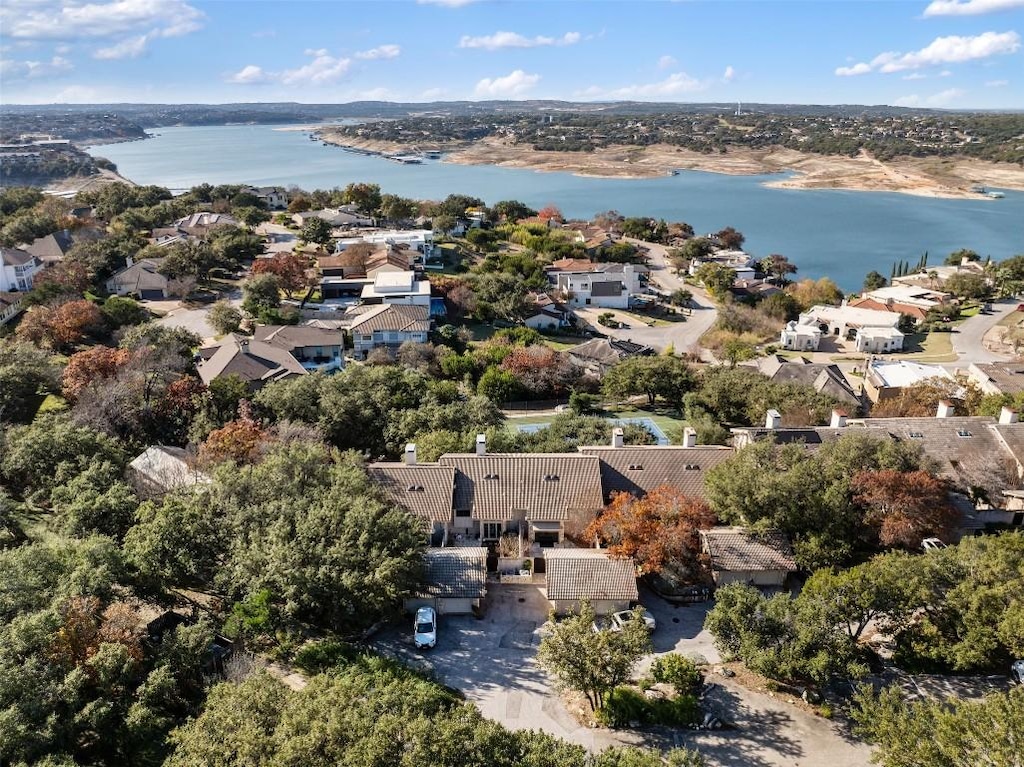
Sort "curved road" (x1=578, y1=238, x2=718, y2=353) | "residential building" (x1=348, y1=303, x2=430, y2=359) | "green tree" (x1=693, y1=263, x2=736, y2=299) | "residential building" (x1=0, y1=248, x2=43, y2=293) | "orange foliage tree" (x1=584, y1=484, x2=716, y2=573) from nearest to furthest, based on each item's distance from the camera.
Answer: "orange foliage tree" (x1=584, y1=484, x2=716, y2=573) → "residential building" (x1=348, y1=303, x2=430, y2=359) → "residential building" (x1=0, y1=248, x2=43, y2=293) → "curved road" (x1=578, y1=238, x2=718, y2=353) → "green tree" (x1=693, y1=263, x2=736, y2=299)

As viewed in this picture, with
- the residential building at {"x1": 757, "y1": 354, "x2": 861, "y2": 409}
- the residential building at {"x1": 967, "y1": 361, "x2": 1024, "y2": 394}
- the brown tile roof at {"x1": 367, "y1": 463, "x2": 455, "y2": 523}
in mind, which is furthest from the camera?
the residential building at {"x1": 967, "y1": 361, "x2": 1024, "y2": 394}

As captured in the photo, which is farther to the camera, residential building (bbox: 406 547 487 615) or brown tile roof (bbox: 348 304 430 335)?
brown tile roof (bbox: 348 304 430 335)

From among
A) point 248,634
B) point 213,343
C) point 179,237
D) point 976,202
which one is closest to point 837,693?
point 248,634

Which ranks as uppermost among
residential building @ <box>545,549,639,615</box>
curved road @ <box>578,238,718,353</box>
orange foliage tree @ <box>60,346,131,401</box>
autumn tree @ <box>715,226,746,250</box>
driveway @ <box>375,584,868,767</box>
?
autumn tree @ <box>715,226,746,250</box>

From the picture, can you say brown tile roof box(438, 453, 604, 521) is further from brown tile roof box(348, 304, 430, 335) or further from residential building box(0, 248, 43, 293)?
residential building box(0, 248, 43, 293)

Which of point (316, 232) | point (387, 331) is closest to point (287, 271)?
point (387, 331)

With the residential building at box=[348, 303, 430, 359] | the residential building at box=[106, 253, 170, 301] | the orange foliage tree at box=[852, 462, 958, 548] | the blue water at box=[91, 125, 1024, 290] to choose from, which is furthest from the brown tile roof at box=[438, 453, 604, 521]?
the blue water at box=[91, 125, 1024, 290]
